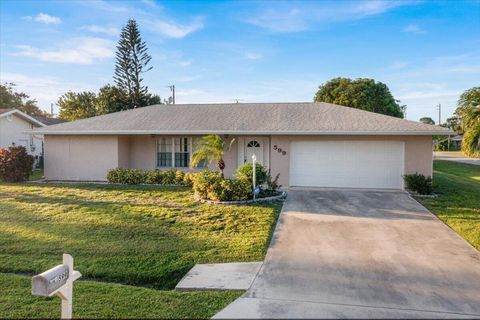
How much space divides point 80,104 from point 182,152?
26761 mm

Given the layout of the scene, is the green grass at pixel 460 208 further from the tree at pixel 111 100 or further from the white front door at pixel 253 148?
the tree at pixel 111 100

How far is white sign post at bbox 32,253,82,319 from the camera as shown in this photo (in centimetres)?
306

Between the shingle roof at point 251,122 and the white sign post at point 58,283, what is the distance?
10936mm

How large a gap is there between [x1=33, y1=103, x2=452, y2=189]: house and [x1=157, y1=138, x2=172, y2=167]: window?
48 mm

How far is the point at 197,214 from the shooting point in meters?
9.36

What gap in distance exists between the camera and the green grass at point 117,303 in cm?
422

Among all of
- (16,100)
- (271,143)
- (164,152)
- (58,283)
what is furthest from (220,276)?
(16,100)

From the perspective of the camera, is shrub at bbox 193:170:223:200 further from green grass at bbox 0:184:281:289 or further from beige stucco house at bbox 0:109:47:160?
beige stucco house at bbox 0:109:47:160

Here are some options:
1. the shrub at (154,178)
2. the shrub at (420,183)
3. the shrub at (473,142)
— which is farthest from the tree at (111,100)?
the shrub at (473,142)

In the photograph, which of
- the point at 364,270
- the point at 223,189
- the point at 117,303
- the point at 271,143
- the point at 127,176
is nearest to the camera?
the point at 117,303

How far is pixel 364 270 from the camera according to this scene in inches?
220

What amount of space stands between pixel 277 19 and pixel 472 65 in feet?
42.8

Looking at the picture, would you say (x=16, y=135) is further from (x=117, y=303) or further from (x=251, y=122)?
(x=117, y=303)

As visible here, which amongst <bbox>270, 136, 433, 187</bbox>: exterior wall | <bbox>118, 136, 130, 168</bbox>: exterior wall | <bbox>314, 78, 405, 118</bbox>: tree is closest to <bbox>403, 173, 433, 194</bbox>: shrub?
<bbox>270, 136, 433, 187</bbox>: exterior wall
